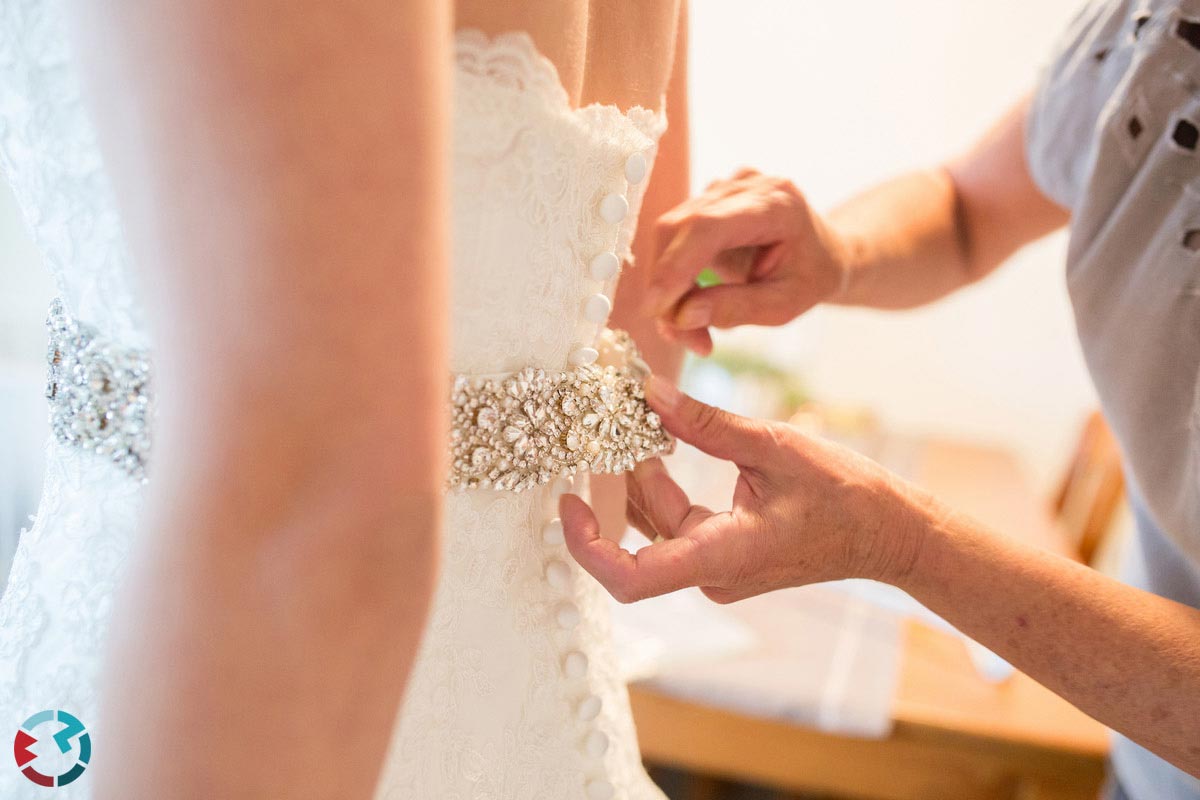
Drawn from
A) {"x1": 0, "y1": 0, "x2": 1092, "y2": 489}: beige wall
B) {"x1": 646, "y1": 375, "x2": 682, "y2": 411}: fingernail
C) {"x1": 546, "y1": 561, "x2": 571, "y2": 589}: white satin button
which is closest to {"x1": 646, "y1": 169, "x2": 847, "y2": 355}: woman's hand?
{"x1": 646, "y1": 375, "x2": 682, "y2": 411}: fingernail

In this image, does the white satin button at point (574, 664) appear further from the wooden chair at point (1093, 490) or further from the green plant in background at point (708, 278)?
the wooden chair at point (1093, 490)

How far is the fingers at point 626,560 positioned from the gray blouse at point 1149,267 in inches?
18.8

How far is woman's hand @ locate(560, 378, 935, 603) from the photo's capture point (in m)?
0.61

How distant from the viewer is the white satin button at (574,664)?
0.62 metres

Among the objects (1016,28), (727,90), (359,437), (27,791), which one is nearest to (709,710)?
(27,791)

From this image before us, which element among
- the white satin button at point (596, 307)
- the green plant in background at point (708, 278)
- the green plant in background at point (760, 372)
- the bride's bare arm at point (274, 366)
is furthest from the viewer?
the green plant in background at point (760, 372)

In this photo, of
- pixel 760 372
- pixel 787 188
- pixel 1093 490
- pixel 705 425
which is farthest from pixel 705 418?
pixel 1093 490

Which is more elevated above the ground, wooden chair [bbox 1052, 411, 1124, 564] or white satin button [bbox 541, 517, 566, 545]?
white satin button [bbox 541, 517, 566, 545]

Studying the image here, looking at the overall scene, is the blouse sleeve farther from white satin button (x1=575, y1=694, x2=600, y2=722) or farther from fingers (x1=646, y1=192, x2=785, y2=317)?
white satin button (x1=575, y1=694, x2=600, y2=722)

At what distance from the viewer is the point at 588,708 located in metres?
0.63

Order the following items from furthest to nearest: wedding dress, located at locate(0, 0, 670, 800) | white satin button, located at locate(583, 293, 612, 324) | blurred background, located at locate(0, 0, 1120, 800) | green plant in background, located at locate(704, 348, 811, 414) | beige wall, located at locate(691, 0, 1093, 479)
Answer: beige wall, located at locate(691, 0, 1093, 479)
green plant in background, located at locate(704, 348, 811, 414)
blurred background, located at locate(0, 0, 1120, 800)
white satin button, located at locate(583, 293, 612, 324)
wedding dress, located at locate(0, 0, 670, 800)

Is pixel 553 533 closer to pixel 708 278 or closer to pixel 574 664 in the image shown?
pixel 574 664

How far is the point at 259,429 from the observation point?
356 mm

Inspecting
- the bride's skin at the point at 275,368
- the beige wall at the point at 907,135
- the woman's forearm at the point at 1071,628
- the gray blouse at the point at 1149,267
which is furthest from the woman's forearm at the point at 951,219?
the beige wall at the point at 907,135
